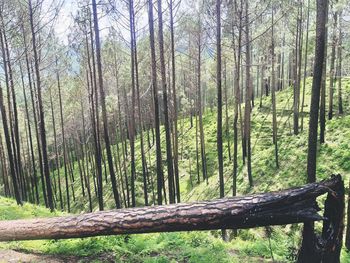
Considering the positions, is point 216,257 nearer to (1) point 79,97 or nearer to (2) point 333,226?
(2) point 333,226

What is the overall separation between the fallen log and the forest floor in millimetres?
496

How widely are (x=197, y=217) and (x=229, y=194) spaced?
13287mm

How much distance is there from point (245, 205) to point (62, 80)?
30514 mm

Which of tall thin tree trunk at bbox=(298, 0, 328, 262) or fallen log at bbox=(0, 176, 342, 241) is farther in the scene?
tall thin tree trunk at bbox=(298, 0, 328, 262)

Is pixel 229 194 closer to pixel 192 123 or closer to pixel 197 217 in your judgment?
pixel 197 217

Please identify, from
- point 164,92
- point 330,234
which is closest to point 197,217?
point 330,234

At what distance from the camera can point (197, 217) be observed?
6.13 m

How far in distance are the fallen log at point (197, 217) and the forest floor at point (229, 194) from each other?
496 mm

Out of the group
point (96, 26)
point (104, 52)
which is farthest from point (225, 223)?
point (104, 52)

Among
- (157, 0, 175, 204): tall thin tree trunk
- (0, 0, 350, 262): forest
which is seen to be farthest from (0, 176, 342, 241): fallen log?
(157, 0, 175, 204): tall thin tree trunk

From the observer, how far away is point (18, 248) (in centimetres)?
727

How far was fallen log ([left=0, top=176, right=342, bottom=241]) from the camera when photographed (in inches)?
223

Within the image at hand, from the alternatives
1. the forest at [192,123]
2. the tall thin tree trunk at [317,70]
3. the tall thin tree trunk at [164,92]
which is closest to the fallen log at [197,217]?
the forest at [192,123]

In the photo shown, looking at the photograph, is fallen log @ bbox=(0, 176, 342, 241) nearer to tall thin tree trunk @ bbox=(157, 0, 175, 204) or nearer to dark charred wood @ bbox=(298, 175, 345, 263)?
dark charred wood @ bbox=(298, 175, 345, 263)
